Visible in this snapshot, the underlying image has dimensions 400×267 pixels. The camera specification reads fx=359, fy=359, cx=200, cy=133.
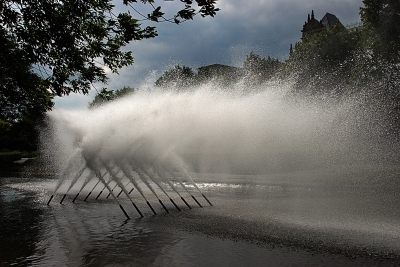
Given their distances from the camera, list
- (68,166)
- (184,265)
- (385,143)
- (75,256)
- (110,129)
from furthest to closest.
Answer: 1. (385,143)
2. (68,166)
3. (110,129)
4. (75,256)
5. (184,265)

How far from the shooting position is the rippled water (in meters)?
7.86

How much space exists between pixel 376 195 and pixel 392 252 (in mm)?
10485

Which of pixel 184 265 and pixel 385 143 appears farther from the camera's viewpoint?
pixel 385 143

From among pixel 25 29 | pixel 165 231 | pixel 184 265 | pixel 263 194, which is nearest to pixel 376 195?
pixel 263 194

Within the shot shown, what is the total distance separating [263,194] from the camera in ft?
60.3

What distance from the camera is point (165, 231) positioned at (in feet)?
33.9

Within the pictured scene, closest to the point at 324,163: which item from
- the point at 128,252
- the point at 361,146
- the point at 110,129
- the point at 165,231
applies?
the point at 361,146

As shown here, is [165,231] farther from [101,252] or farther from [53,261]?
[53,261]

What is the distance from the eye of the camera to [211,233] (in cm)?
995

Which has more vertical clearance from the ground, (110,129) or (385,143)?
(110,129)

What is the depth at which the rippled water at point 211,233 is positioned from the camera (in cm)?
786

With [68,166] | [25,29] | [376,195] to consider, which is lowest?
[376,195]

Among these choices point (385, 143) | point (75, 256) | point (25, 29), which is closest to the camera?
point (75, 256)

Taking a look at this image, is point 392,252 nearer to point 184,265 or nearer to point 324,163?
point 184,265
